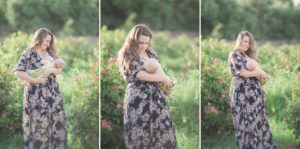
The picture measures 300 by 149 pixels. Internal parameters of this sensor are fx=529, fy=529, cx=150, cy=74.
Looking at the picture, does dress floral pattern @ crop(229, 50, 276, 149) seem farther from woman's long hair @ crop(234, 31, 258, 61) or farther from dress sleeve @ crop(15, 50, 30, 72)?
dress sleeve @ crop(15, 50, 30, 72)

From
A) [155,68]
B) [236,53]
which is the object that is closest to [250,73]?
[236,53]

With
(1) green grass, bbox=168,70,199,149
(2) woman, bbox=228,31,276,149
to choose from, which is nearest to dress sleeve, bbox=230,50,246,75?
(2) woman, bbox=228,31,276,149

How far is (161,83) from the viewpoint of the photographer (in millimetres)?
4754

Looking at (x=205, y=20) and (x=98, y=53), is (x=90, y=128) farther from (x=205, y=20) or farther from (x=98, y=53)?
(x=205, y=20)

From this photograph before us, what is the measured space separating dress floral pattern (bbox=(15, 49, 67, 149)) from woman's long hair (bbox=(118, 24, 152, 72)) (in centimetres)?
62

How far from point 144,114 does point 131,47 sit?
60cm

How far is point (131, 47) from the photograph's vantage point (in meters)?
4.67

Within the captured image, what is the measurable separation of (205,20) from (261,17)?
0.52 m

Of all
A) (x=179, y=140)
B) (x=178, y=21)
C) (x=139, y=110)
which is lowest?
(x=179, y=140)

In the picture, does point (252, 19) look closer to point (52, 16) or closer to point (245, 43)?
point (245, 43)

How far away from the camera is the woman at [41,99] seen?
15.0 ft

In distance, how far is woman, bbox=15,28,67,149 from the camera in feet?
15.0

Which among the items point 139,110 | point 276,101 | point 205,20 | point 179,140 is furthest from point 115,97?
point 276,101

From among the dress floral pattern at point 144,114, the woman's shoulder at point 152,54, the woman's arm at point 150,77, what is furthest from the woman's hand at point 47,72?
the woman's shoulder at point 152,54
